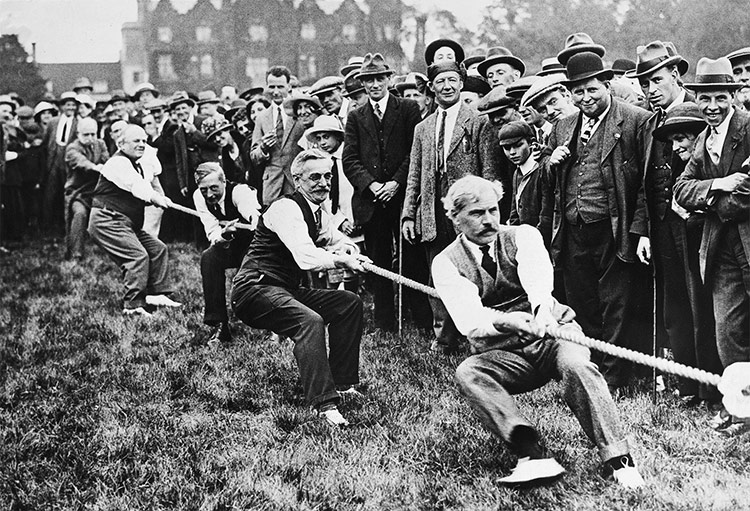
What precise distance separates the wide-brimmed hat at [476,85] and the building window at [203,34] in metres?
13.0

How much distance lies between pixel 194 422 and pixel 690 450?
3123mm

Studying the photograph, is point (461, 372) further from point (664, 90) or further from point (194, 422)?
point (664, 90)

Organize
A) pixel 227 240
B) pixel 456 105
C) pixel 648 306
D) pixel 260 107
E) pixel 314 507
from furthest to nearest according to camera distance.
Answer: pixel 260 107 → pixel 227 240 → pixel 456 105 → pixel 648 306 → pixel 314 507

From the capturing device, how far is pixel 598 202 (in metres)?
5.62

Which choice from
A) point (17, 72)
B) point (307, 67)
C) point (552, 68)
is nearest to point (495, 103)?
point (552, 68)

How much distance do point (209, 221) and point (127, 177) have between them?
73.9 inches

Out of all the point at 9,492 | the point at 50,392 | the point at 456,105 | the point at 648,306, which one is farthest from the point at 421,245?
the point at 9,492

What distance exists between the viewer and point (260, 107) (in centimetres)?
1119

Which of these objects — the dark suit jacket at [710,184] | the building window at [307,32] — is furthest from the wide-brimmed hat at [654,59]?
the building window at [307,32]

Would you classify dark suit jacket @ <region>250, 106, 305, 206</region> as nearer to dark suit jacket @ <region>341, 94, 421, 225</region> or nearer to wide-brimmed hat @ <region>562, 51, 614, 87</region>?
dark suit jacket @ <region>341, 94, 421, 225</region>

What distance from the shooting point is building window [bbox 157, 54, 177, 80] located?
71.2 feet

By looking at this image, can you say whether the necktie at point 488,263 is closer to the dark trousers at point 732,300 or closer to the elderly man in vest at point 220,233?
the dark trousers at point 732,300

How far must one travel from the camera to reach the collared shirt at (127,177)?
9.03 meters

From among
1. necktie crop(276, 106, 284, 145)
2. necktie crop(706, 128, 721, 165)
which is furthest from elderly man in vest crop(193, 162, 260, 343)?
necktie crop(706, 128, 721, 165)
